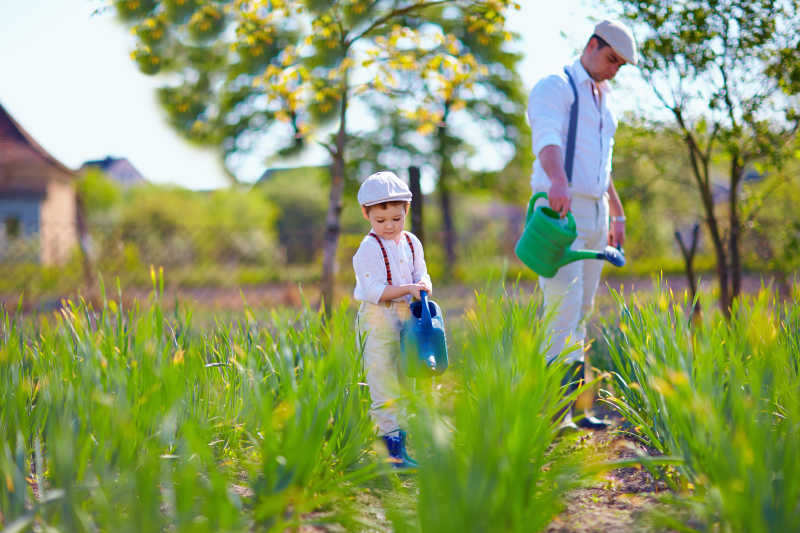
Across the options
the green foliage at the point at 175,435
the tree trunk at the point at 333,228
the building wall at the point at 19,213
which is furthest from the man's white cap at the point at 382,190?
the building wall at the point at 19,213

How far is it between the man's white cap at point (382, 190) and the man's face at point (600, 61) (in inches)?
49.2

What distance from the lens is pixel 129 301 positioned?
25.9ft

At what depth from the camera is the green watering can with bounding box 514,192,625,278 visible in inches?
114

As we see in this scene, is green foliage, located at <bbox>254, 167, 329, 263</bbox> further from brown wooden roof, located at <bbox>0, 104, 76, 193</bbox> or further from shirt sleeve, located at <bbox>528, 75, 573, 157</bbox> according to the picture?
shirt sleeve, located at <bbox>528, 75, 573, 157</bbox>

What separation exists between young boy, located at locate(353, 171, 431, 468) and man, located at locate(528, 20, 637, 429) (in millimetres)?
763

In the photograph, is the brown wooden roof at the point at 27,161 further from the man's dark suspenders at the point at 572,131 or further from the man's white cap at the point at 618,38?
the man's white cap at the point at 618,38

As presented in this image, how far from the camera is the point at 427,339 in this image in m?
2.40

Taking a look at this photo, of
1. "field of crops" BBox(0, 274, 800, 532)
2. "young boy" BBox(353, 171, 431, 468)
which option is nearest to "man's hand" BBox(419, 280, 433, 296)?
"young boy" BBox(353, 171, 431, 468)

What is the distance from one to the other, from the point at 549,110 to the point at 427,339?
1299mm

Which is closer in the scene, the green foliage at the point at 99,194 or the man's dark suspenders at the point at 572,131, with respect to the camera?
the man's dark suspenders at the point at 572,131

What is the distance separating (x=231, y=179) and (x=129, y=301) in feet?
33.0

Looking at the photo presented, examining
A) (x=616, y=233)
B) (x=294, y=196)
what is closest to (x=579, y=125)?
(x=616, y=233)

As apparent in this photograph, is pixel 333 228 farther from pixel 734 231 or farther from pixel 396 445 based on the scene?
pixel 396 445

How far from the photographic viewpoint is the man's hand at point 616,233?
3584 millimetres
